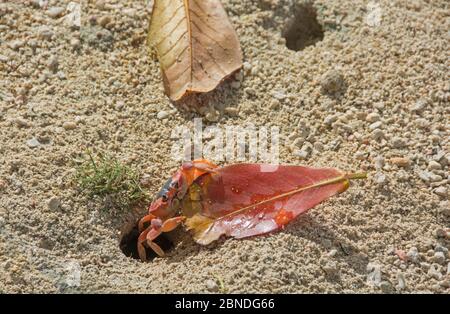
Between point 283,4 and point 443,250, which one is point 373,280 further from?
point 283,4

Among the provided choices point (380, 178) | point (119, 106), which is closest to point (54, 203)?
point (119, 106)

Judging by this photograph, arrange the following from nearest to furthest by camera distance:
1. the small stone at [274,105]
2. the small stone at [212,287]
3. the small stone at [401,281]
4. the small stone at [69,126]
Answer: the small stone at [212,287]
the small stone at [401,281]
the small stone at [69,126]
the small stone at [274,105]

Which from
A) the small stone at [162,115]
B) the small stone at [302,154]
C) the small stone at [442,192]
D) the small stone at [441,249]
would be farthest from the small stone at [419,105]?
the small stone at [162,115]

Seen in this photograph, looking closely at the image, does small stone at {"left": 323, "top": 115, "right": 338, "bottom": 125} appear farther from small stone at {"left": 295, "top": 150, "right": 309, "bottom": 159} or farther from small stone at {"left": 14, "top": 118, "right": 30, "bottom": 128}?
small stone at {"left": 14, "top": 118, "right": 30, "bottom": 128}

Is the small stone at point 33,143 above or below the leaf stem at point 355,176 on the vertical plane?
above

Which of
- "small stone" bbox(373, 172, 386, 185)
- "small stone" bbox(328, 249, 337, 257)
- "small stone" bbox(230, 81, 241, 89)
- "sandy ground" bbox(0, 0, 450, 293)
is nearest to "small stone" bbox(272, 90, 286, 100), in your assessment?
"sandy ground" bbox(0, 0, 450, 293)

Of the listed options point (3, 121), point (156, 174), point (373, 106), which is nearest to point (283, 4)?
point (373, 106)

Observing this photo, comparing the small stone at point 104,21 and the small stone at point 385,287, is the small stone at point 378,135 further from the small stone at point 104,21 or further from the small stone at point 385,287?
the small stone at point 104,21
